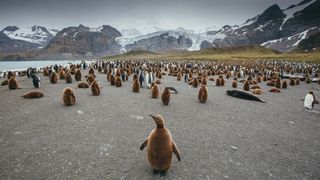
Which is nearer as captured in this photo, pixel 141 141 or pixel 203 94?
pixel 141 141

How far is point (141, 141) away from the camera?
7375 millimetres

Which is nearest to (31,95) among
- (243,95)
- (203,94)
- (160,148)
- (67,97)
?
(67,97)

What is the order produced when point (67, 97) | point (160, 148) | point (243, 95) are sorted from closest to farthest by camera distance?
1. point (160, 148)
2. point (67, 97)
3. point (243, 95)

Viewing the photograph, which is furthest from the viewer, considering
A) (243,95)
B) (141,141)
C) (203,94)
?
(243,95)

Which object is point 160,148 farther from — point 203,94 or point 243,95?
point 243,95

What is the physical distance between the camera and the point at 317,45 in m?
178

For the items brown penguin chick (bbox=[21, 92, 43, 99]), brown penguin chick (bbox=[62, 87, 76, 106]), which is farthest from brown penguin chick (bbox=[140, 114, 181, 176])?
brown penguin chick (bbox=[21, 92, 43, 99])

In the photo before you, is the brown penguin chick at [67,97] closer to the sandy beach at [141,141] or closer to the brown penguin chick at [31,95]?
the sandy beach at [141,141]

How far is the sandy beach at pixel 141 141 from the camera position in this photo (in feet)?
18.6

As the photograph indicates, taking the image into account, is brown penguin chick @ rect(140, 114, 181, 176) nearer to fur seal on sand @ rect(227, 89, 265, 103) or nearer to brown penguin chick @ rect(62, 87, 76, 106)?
brown penguin chick @ rect(62, 87, 76, 106)

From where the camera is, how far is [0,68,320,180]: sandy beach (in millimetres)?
5684

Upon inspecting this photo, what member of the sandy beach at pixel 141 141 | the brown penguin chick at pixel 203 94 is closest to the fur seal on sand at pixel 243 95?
the sandy beach at pixel 141 141

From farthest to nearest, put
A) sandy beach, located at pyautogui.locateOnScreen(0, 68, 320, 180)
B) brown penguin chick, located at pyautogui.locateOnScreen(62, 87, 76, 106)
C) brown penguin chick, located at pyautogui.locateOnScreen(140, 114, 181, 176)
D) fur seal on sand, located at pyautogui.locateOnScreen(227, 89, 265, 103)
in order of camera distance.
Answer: fur seal on sand, located at pyautogui.locateOnScreen(227, 89, 265, 103) → brown penguin chick, located at pyautogui.locateOnScreen(62, 87, 76, 106) → sandy beach, located at pyautogui.locateOnScreen(0, 68, 320, 180) → brown penguin chick, located at pyautogui.locateOnScreen(140, 114, 181, 176)

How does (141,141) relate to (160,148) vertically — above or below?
below
